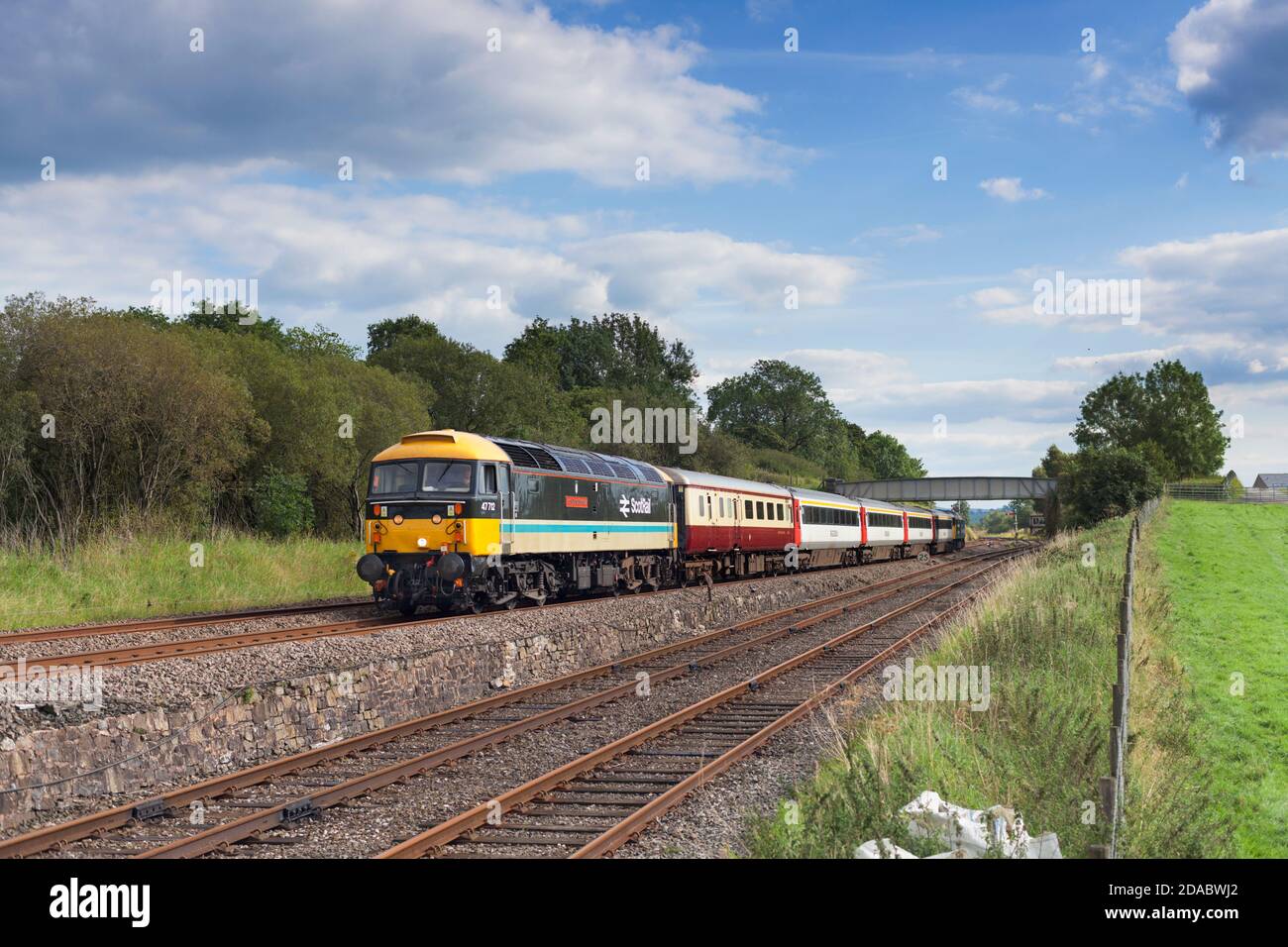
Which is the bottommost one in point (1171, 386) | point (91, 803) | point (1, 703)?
point (91, 803)

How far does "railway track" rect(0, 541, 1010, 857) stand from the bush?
21.3 m

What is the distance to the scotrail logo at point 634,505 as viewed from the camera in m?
26.3

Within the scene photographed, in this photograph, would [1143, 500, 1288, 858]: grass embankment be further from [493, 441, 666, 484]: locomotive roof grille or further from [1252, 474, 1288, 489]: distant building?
[1252, 474, 1288, 489]: distant building

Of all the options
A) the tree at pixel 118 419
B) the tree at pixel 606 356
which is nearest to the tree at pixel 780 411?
the tree at pixel 606 356

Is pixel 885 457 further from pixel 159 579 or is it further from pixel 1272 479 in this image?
pixel 159 579

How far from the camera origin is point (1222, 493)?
79938 mm

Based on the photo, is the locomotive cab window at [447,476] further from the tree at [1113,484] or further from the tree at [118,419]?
the tree at [1113,484]

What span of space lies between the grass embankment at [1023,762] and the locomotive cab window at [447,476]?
8.43 metres

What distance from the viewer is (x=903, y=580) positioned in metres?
41.4
